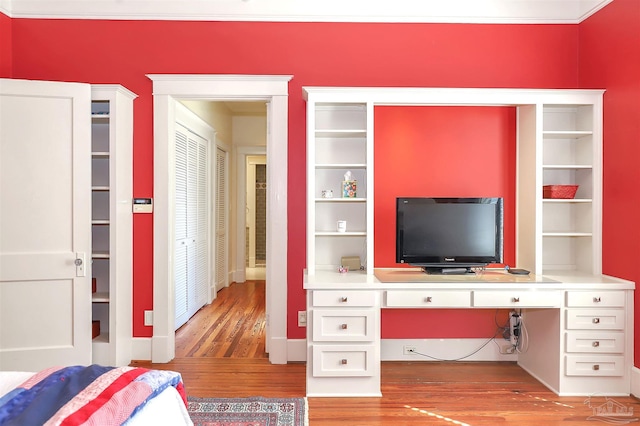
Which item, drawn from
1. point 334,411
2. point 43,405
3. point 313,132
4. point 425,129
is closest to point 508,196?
point 425,129

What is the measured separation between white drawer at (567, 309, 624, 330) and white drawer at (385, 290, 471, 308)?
73cm

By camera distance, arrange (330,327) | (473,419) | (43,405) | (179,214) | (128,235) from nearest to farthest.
Result: (43,405)
(473,419)
(330,327)
(128,235)
(179,214)

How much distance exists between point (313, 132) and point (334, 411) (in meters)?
1.96

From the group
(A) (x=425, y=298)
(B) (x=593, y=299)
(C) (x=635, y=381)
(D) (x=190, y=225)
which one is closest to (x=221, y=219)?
(D) (x=190, y=225)

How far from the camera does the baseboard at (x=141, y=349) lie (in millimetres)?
3762

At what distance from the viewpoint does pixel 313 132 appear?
340 cm

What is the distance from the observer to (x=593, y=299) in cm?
314

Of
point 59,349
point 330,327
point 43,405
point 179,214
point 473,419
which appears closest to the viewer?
point 43,405

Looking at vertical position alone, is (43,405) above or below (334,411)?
above

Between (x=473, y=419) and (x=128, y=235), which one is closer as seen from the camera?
(x=473, y=419)

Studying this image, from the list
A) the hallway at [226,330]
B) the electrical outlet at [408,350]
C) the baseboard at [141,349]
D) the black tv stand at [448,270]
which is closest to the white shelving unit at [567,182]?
the black tv stand at [448,270]

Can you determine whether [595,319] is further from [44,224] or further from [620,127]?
[44,224]

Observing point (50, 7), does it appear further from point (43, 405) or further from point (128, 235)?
point (43, 405)

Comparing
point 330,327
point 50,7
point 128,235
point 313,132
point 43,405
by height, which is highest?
point 50,7
